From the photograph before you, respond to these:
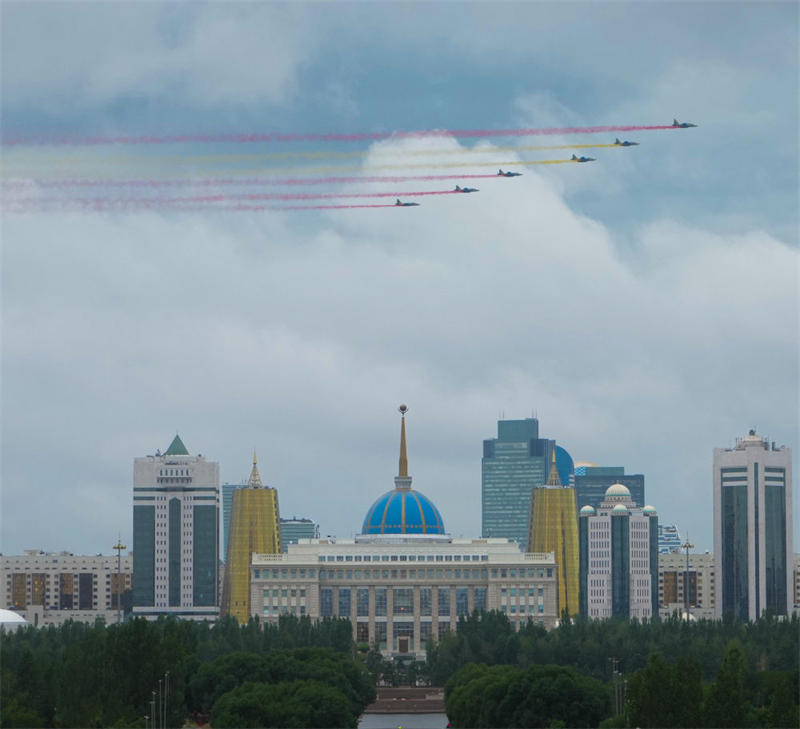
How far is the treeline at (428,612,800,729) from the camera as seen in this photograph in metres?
112

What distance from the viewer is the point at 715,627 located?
19412 cm

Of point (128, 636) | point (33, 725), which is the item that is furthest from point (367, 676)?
point (33, 725)

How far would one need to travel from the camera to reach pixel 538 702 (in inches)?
5148

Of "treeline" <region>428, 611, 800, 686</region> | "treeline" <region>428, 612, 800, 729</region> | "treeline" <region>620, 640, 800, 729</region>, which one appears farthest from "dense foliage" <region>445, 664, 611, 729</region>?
"treeline" <region>428, 611, 800, 686</region>

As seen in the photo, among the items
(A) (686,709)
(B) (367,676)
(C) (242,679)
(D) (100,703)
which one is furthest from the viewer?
(B) (367,676)

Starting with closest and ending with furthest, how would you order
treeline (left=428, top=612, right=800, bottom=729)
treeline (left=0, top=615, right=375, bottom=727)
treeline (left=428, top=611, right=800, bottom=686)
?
treeline (left=428, top=612, right=800, bottom=729) → treeline (left=0, top=615, right=375, bottom=727) → treeline (left=428, top=611, right=800, bottom=686)

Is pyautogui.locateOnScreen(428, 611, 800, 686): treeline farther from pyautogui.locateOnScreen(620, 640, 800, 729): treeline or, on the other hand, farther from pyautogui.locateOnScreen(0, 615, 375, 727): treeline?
pyautogui.locateOnScreen(620, 640, 800, 729): treeline

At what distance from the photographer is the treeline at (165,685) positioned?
127 meters

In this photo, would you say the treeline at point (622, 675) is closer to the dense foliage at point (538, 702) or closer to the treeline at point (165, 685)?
the dense foliage at point (538, 702)

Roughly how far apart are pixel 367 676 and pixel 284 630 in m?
36.1

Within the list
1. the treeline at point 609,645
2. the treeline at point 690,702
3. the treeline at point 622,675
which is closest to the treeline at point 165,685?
the treeline at point 622,675

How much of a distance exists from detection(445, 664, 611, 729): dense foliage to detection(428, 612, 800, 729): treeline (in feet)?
0.19

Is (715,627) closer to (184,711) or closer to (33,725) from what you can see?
(184,711)

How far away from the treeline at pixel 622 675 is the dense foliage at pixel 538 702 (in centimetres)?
6
